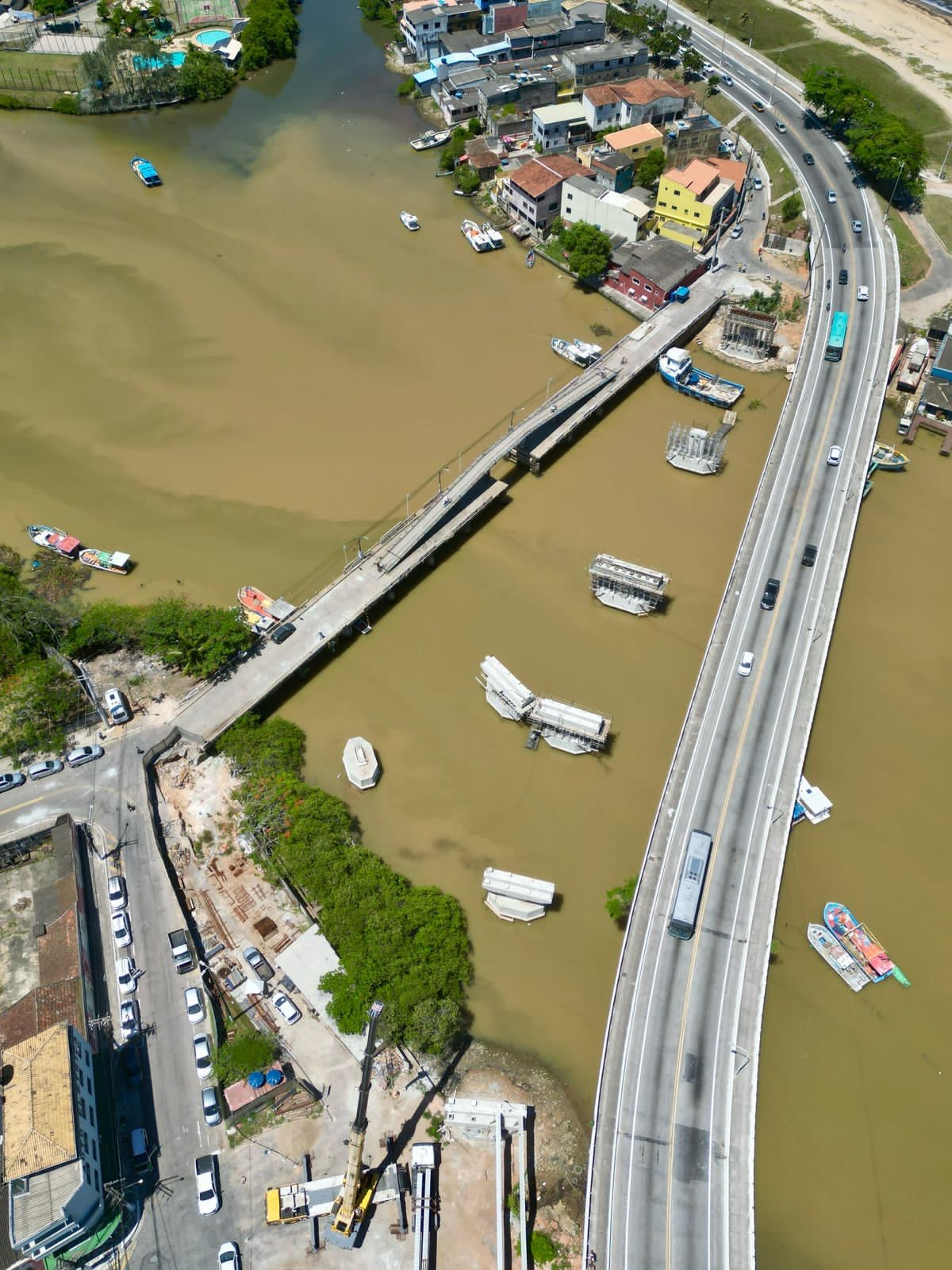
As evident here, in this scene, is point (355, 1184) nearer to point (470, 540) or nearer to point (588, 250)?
point (470, 540)

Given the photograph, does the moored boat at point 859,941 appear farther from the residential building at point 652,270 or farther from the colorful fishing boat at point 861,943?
the residential building at point 652,270

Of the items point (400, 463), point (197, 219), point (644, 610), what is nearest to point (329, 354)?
point (400, 463)

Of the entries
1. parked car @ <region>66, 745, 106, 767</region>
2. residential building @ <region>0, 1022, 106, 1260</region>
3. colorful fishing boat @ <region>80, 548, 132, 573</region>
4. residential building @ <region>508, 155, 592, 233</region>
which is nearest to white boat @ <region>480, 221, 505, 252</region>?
residential building @ <region>508, 155, 592, 233</region>

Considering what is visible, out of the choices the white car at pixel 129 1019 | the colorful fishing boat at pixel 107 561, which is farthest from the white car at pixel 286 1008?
the colorful fishing boat at pixel 107 561

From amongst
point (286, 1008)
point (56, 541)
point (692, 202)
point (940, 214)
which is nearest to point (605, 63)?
point (692, 202)

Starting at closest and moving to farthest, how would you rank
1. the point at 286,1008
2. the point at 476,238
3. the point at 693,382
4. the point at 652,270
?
the point at 286,1008 < the point at 693,382 < the point at 652,270 < the point at 476,238

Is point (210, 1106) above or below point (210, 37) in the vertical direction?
below

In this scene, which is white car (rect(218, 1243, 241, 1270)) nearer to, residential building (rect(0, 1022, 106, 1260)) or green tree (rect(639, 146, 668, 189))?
residential building (rect(0, 1022, 106, 1260))
